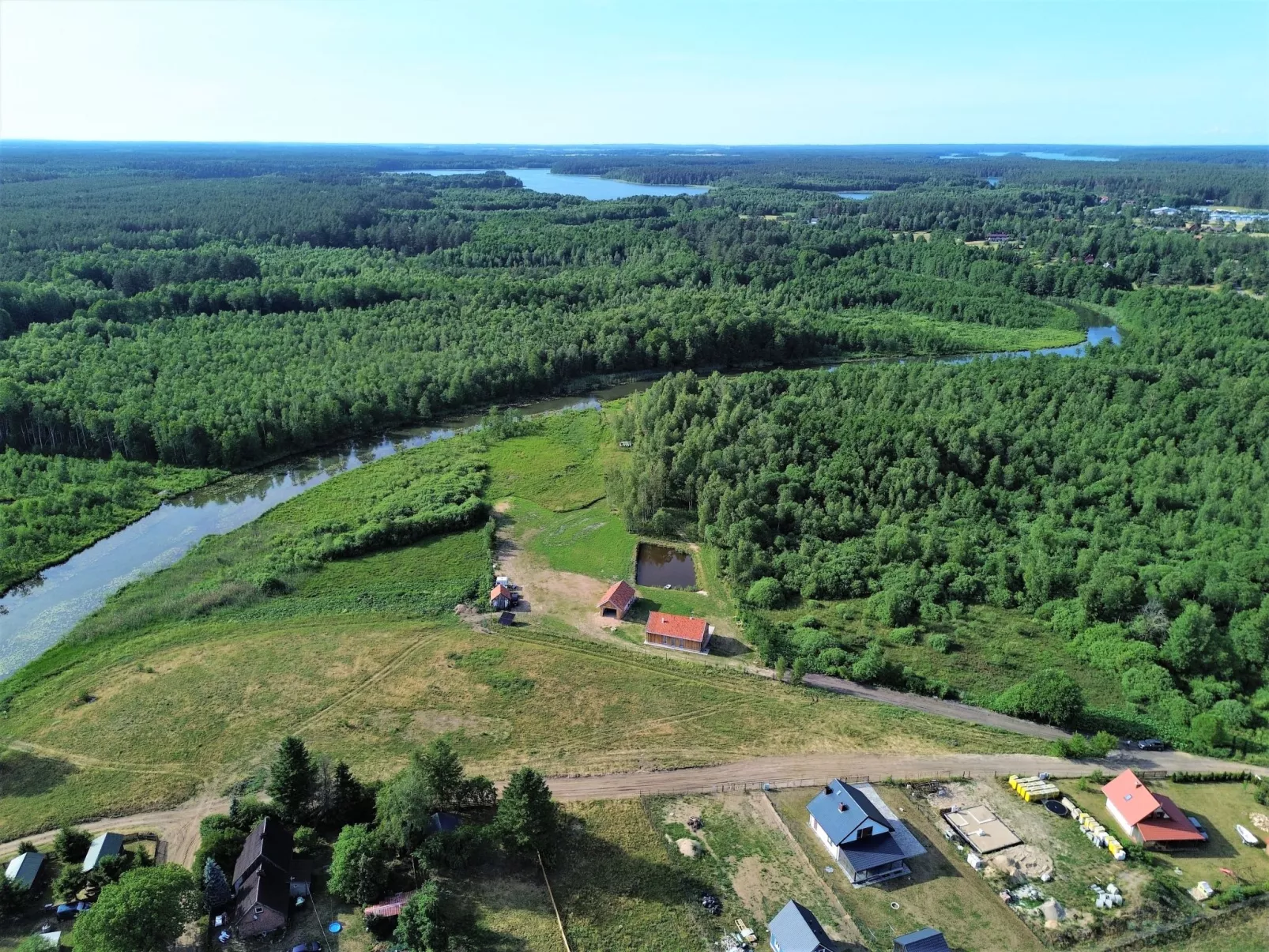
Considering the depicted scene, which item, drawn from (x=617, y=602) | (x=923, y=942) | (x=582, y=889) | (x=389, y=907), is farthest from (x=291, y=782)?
(x=923, y=942)

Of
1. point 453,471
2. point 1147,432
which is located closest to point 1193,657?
point 1147,432

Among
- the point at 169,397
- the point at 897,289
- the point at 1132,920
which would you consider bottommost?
the point at 1132,920

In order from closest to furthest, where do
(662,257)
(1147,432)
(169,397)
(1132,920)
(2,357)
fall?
(1132,920) < (1147,432) < (169,397) < (2,357) < (662,257)

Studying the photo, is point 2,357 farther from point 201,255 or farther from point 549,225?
point 549,225

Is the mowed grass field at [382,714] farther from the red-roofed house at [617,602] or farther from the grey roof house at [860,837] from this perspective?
the grey roof house at [860,837]

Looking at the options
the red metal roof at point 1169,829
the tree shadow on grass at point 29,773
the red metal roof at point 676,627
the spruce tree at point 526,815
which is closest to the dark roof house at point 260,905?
the spruce tree at point 526,815

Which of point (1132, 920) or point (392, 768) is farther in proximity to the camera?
point (392, 768)

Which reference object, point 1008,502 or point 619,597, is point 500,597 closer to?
point 619,597
